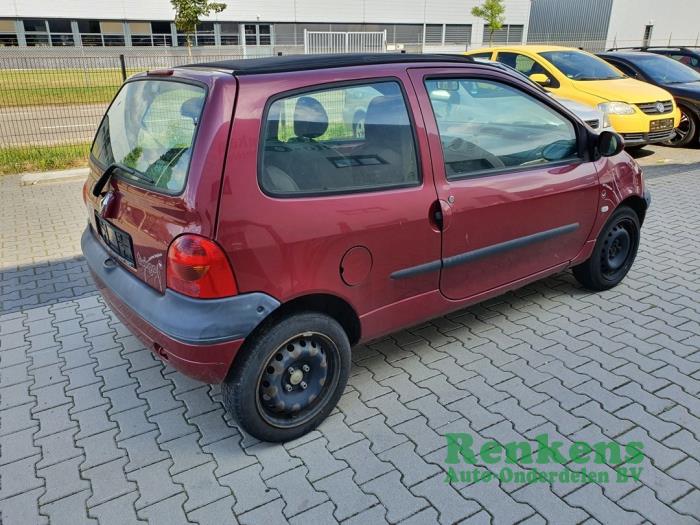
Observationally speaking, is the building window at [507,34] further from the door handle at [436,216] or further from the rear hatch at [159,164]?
the rear hatch at [159,164]

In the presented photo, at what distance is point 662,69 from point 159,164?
11431 millimetres

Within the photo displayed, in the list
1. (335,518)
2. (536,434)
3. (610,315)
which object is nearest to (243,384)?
(335,518)

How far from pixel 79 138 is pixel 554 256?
29.1 ft

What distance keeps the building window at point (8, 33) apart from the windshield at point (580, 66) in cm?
3436

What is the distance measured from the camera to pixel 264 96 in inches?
98.9

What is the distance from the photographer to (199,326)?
241 cm

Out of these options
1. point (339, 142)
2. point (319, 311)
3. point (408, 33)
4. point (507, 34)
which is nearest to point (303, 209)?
point (339, 142)

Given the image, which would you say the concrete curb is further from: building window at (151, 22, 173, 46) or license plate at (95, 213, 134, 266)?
building window at (151, 22, 173, 46)

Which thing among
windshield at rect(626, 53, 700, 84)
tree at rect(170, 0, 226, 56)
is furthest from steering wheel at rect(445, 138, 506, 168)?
tree at rect(170, 0, 226, 56)

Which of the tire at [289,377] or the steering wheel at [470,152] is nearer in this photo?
the tire at [289,377]

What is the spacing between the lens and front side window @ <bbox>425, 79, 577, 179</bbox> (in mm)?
3123

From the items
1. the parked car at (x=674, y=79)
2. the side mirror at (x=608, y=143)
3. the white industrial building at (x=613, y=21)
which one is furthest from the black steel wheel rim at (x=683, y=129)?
the white industrial building at (x=613, y=21)

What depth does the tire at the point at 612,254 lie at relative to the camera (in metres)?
4.22

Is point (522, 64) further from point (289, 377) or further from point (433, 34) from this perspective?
point (433, 34)
